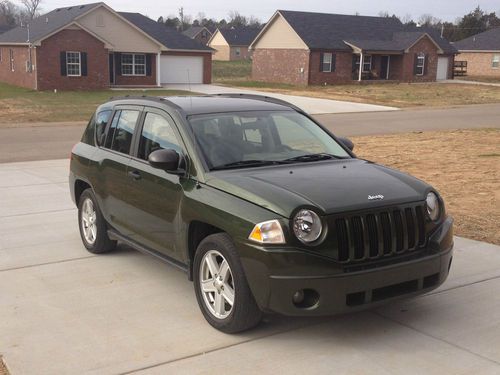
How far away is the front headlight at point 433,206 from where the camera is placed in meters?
4.81

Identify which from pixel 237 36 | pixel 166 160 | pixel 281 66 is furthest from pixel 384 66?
pixel 166 160

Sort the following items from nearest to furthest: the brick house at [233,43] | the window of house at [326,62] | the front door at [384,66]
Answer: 1. the window of house at [326,62]
2. the front door at [384,66]
3. the brick house at [233,43]

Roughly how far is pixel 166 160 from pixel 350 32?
49.5 meters

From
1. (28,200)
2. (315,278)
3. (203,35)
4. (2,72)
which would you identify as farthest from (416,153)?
(203,35)

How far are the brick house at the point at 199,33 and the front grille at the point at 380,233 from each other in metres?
99.4

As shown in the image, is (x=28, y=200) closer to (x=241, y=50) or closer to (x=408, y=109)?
(x=408, y=109)

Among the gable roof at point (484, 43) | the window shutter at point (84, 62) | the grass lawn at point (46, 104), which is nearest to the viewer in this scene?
the grass lawn at point (46, 104)

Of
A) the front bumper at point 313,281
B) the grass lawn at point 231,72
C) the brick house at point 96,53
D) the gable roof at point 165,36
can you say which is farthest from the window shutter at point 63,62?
the front bumper at point 313,281

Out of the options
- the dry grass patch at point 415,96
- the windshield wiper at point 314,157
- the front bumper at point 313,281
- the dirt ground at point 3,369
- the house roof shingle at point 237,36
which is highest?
the house roof shingle at point 237,36

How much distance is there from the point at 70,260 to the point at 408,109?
25442 mm

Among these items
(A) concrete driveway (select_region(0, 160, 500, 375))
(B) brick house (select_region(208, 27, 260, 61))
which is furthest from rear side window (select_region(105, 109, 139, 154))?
(B) brick house (select_region(208, 27, 260, 61))

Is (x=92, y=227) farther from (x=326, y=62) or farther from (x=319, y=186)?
(x=326, y=62)

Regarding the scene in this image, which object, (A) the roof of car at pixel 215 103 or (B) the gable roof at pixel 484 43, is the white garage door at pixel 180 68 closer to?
(B) the gable roof at pixel 484 43

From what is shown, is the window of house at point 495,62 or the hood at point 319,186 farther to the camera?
the window of house at point 495,62
